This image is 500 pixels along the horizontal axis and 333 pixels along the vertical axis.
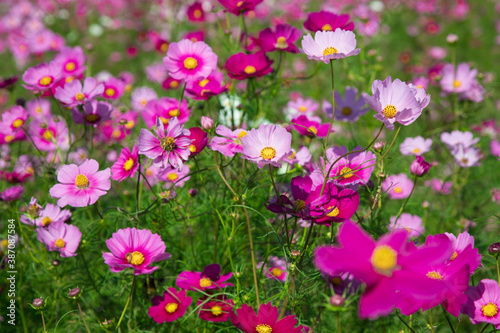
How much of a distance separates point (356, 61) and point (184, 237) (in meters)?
1.86

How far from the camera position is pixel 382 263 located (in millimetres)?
628

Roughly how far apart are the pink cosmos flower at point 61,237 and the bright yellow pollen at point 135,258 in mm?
285

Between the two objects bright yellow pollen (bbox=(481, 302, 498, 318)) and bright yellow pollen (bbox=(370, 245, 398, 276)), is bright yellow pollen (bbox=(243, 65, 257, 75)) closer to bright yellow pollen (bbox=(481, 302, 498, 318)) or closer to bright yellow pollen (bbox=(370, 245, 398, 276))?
bright yellow pollen (bbox=(370, 245, 398, 276))

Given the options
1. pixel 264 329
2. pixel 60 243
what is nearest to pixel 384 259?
pixel 264 329

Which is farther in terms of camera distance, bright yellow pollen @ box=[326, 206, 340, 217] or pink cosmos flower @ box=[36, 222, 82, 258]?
pink cosmos flower @ box=[36, 222, 82, 258]

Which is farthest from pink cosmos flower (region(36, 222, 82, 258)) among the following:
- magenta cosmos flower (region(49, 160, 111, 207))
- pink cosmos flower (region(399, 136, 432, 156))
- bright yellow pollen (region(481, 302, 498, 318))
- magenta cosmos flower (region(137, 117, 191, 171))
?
pink cosmos flower (region(399, 136, 432, 156))

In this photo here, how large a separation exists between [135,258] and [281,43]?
Result: 842 millimetres

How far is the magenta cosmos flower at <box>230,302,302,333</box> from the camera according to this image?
2.83 ft

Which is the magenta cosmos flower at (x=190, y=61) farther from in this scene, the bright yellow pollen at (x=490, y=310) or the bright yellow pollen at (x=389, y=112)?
the bright yellow pollen at (x=490, y=310)

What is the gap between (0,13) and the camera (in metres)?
5.07

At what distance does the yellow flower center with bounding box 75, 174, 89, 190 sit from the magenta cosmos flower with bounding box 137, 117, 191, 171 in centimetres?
23

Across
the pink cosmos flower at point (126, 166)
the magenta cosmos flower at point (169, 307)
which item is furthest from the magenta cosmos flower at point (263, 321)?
the pink cosmos flower at point (126, 166)

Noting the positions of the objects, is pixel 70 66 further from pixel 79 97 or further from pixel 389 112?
pixel 389 112

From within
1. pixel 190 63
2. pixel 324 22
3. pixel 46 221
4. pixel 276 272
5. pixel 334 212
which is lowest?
pixel 276 272
